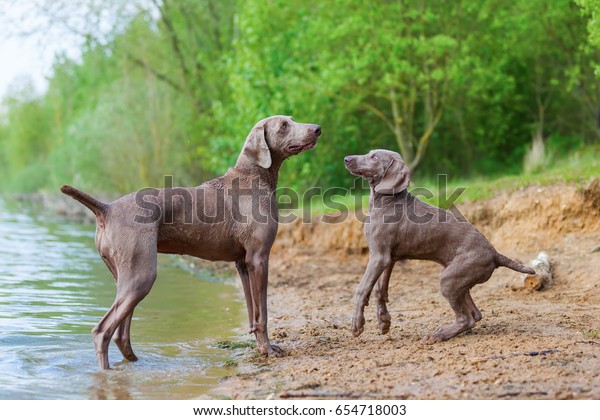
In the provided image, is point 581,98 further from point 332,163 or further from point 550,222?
point 550,222

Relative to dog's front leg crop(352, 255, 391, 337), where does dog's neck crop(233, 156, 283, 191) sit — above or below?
above

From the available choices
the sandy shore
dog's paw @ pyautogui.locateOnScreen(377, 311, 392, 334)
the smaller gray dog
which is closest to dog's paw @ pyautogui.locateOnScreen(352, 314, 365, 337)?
the smaller gray dog

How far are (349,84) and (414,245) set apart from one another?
13493mm

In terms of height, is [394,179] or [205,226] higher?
[394,179]

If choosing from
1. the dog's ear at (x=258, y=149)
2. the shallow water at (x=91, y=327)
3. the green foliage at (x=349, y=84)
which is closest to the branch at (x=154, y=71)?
the green foliage at (x=349, y=84)

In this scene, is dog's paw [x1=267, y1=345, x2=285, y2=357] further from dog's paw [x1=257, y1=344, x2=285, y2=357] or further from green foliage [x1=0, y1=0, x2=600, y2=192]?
green foliage [x1=0, y1=0, x2=600, y2=192]

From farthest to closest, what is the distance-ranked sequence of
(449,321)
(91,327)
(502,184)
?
(502,184) < (91,327) < (449,321)

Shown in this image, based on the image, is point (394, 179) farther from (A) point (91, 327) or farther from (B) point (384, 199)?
(A) point (91, 327)

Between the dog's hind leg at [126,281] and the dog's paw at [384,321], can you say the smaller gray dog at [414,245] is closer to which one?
the dog's paw at [384,321]

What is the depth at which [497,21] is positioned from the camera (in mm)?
19906

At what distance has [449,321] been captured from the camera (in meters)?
8.93

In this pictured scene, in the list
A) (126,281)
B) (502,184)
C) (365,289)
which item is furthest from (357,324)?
(502,184)

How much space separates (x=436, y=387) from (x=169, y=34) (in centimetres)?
2851

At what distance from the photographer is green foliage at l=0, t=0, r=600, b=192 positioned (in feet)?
66.0
